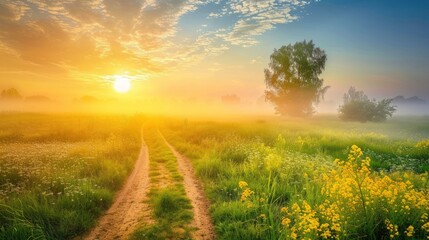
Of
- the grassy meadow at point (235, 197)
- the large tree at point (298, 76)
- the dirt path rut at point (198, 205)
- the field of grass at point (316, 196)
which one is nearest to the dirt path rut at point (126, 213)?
the grassy meadow at point (235, 197)

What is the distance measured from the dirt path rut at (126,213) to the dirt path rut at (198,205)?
1.51 meters

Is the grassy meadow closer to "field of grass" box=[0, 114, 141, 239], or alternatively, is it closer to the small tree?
"field of grass" box=[0, 114, 141, 239]

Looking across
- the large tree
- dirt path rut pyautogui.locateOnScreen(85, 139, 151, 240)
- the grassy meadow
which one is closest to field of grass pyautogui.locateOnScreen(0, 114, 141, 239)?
the grassy meadow

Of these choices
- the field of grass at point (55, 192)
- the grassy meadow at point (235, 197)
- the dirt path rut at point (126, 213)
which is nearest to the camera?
the grassy meadow at point (235, 197)

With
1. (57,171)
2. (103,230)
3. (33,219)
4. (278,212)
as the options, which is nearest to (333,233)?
(278,212)

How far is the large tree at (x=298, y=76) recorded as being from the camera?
1966 inches

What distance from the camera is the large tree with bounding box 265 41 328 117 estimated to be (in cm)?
4994

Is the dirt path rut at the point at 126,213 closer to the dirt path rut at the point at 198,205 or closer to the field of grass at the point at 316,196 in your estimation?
the dirt path rut at the point at 198,205

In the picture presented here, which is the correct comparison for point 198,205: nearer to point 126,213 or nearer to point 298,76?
point 126,213

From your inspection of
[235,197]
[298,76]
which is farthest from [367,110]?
[235,197]

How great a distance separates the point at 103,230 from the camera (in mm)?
6961

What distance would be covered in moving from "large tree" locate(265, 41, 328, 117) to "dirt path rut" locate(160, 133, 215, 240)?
1657 inches

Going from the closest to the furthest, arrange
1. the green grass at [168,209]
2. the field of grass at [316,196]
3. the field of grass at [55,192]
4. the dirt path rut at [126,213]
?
the field of grass at [316,196], the field of grass at [55,192], the green grass at [168,209], the dirt path rut at [126,213]

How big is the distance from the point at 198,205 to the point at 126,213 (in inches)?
93.0
